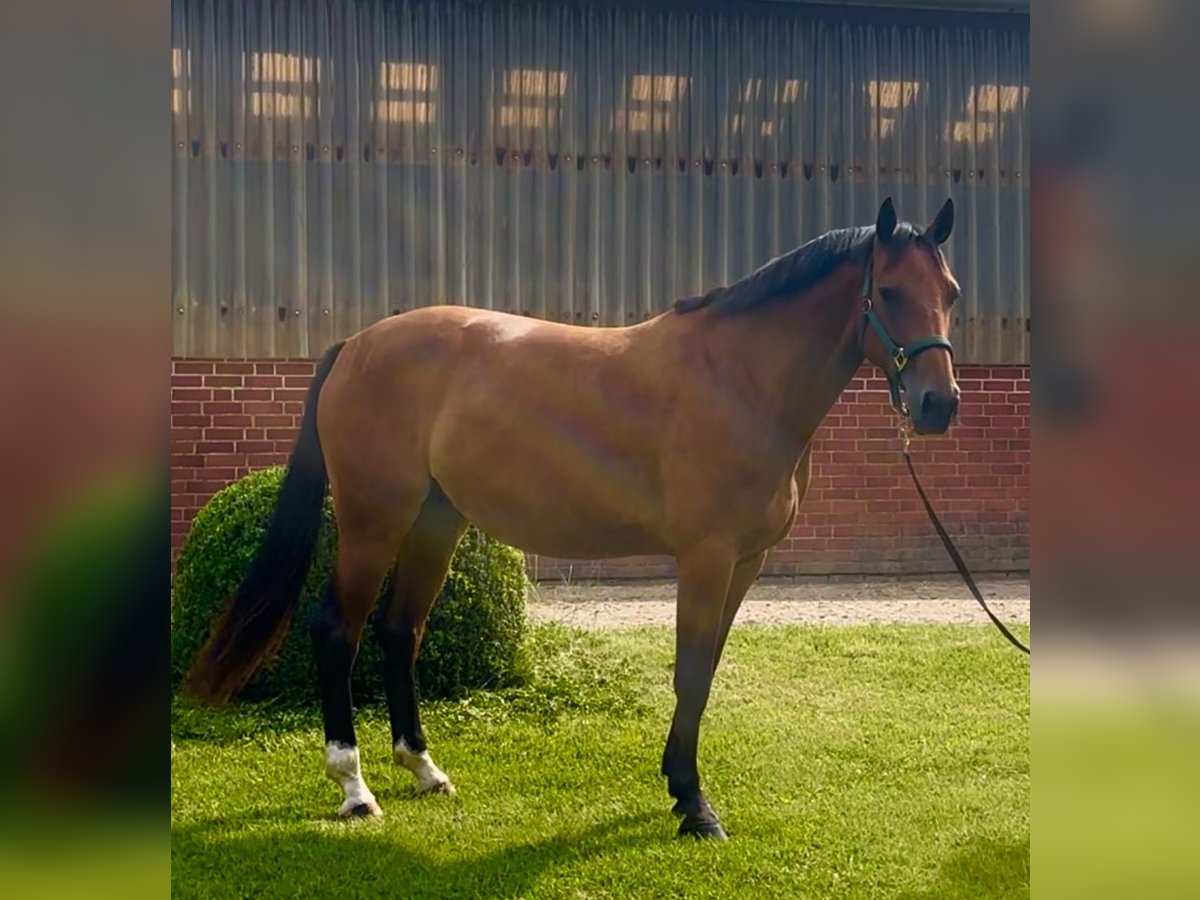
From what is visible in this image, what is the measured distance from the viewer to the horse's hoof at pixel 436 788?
3.52 m

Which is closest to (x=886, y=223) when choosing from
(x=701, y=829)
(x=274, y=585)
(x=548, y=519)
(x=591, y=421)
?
(x=591, y=421)

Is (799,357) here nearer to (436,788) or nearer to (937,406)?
(937,406)

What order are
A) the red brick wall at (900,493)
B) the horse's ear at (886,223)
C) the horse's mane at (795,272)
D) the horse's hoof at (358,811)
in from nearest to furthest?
the horse's ear at (886,223) < the horse's mane at (795,272) < the horse's hoof at (358,811) < the red brick wall at (900,493)

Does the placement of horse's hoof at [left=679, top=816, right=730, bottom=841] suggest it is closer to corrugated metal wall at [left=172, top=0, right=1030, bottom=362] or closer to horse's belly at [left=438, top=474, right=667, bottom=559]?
horse's belly at [left=438, top=474, right=667, bottom=559]

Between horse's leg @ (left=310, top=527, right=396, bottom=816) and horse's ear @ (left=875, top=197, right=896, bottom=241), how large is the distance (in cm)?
176

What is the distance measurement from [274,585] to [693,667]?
1.38 meters

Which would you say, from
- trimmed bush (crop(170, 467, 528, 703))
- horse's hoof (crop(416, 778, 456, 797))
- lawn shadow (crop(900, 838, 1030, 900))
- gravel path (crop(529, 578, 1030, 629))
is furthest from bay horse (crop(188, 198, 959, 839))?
gravel path (crop(529, 578, 1030, 629))

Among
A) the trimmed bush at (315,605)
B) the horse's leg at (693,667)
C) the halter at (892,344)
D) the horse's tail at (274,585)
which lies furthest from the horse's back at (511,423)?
the trimmed bush at (315,605)

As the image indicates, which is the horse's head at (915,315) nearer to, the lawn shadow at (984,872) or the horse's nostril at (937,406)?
the horse's nostril at (937,406)

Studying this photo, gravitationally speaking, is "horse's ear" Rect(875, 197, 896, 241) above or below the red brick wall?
above

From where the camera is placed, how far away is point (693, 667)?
307cm

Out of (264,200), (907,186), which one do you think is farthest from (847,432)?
(264,200)

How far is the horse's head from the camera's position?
2689 mm

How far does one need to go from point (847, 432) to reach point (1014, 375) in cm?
130
